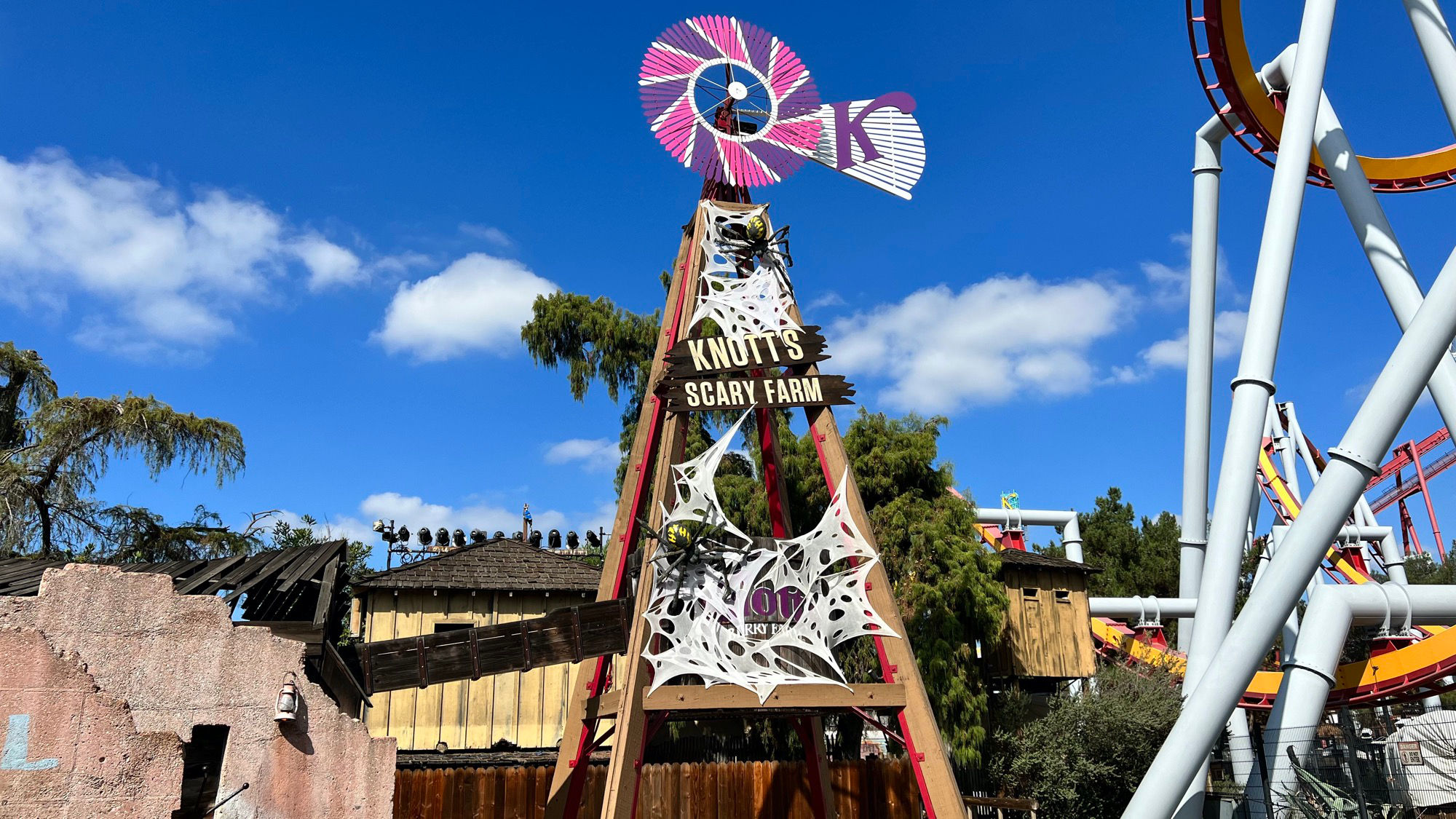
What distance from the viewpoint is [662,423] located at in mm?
13641

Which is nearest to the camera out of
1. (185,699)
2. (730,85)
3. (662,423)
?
(185,699)

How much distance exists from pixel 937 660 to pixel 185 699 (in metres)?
14.0

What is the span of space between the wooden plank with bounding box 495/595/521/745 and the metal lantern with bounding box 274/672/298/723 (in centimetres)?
1139

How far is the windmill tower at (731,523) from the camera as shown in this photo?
11.5 m

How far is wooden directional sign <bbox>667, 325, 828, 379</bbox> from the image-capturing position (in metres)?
13.0

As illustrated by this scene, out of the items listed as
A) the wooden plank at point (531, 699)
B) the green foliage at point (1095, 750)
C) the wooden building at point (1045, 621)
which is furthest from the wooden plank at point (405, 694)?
the wooden building at point (1045, 621)

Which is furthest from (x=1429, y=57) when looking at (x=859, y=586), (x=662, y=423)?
(x=662, y=423)

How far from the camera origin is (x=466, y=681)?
21891mm

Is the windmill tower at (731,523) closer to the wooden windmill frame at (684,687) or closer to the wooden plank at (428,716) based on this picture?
the wooden windmill frame at (684,687)

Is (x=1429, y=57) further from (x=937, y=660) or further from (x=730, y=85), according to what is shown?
(x=937, y=660)

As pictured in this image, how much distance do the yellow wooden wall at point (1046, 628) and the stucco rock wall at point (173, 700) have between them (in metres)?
16.2

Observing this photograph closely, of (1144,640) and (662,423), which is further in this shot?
(1144,640)

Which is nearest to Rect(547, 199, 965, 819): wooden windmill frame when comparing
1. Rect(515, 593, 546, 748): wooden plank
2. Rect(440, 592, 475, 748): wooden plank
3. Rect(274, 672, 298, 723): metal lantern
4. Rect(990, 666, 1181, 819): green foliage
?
Rect(274, 672, 298, 723): metal lantern

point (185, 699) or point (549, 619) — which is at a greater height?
point (549, 619)
